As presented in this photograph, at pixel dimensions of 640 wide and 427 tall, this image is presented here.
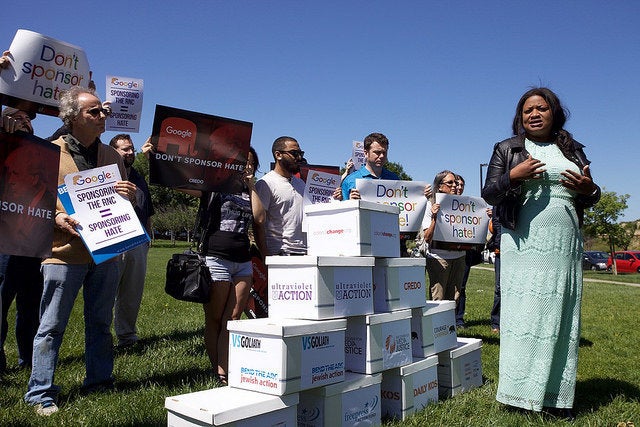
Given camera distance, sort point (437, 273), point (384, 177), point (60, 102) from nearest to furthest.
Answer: point (60, 102) → point (384, 177) → point (437, 273)

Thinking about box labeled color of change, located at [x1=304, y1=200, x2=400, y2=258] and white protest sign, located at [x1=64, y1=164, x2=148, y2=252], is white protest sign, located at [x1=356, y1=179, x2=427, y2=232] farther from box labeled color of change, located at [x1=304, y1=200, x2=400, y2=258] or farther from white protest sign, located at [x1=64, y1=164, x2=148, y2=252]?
white protest sign, located at [x1=64, y1=164, x2=148, y2=252]

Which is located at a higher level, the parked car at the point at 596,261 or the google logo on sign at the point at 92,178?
the google logo on sign at the point at 92,178

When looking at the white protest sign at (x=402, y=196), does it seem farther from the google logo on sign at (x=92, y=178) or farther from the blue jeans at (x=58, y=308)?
the blue jeans at (x=58, y=308)

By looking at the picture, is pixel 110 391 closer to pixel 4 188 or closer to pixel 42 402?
pixel 42 402

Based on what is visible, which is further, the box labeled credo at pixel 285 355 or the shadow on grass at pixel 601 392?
the shadow on grass at pixel 601 392

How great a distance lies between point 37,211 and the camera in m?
3.29

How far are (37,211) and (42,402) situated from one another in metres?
1.73

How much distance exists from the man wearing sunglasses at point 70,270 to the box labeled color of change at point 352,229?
5.04 ft

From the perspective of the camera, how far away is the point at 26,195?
326 cm

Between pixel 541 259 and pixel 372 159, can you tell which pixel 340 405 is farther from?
pixel 372 159

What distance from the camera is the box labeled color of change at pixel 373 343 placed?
4211mm

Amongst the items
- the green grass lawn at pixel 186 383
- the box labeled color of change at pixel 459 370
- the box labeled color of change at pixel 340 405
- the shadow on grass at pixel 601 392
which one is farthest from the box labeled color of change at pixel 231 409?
the shadow on grass at pixel 601 392

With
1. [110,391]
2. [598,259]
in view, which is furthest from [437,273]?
[598,259]

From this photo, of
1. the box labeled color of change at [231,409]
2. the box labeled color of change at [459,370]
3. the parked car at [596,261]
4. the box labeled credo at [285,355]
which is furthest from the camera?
the parked car at [596,261]
